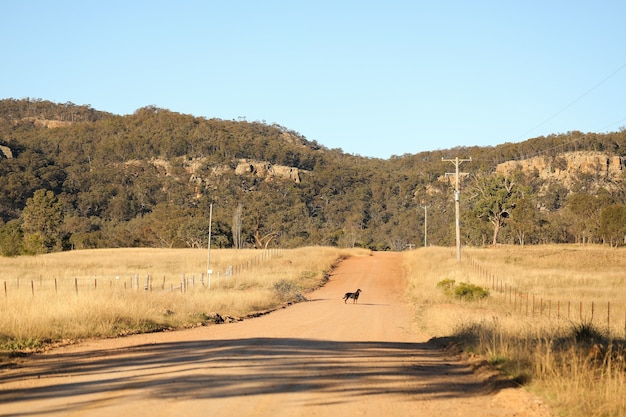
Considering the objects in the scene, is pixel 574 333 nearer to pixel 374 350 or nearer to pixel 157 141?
pixel 374 350

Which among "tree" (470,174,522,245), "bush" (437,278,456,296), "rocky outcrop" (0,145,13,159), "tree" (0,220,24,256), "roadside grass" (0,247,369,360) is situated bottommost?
"tree" (0,220,24,256)

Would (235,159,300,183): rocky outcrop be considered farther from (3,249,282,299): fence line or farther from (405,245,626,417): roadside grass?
(405,245,626,417): roadside grass

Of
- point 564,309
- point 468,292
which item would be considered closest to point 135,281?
point 468,292

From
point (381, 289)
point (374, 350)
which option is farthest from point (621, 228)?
point (374, 350)

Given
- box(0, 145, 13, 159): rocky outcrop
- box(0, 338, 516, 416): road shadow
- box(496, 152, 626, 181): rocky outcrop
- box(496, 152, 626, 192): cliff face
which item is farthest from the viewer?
box(496, 152, 626, 181): rocky outcrop

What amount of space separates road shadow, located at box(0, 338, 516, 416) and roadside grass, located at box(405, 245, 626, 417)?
2.87 ft

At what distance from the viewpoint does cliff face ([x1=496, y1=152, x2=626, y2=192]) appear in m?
136

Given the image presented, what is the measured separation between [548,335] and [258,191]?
391 ft

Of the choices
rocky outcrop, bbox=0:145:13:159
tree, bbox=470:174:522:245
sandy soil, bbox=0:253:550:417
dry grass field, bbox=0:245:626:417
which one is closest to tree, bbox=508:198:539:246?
tree, bbox=470:174:522:245

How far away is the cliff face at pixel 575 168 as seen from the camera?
136 metres

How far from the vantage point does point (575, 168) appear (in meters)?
140

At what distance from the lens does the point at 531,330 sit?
15500 millimetres

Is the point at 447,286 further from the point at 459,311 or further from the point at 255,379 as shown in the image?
the point at 255,379

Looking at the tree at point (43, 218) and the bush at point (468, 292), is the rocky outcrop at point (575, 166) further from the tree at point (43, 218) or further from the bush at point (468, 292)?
the bush at point (468, 292)
